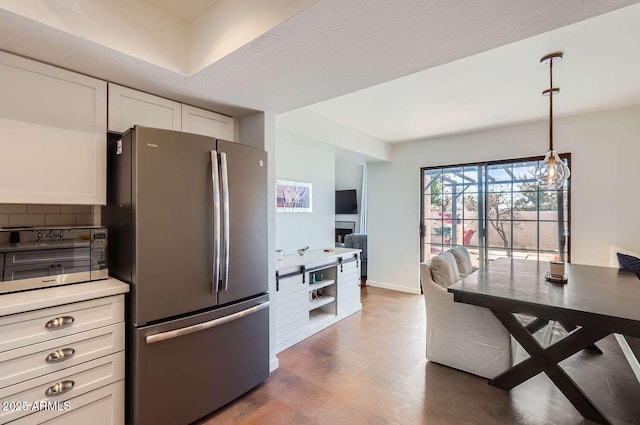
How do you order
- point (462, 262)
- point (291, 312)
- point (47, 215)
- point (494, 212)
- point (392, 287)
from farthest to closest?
point (392, 287)
point (494, 212)
point (462, 262)
point (291, 312)
point (47, 215)

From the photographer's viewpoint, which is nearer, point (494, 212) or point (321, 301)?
point (321, 301)

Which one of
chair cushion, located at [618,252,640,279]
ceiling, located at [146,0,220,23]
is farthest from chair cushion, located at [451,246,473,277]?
ceiling, located at [146,0,220,23]

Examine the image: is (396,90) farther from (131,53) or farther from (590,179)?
(590,179)

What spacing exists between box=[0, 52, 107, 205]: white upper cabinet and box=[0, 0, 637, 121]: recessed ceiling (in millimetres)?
102

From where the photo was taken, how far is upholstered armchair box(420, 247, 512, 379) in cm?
235

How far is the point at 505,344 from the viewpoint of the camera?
7.61ft

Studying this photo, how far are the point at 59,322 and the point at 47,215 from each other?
84cm

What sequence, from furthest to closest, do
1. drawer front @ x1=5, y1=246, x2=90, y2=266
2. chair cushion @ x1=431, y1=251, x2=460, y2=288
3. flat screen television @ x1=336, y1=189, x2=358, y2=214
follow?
flat screen television @ x1=336, y1=189, x2=358, y2=214
chair cushion @ x1=431, y1=251, x2=460, y2=288
drawer front @ x1=5, y1=246, x2=90, y2=266

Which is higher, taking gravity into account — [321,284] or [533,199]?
[533,199]

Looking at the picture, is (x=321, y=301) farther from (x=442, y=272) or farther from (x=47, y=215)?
(x=47, y=215)

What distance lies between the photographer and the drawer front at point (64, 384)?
1350mm

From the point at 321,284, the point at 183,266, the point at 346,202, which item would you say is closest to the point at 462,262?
the point at 321,284

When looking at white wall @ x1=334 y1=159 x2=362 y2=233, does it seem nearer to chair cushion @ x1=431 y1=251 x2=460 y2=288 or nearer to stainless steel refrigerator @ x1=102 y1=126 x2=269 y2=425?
chair cushion @ x1=431 y1=251 x2=460 y2=288

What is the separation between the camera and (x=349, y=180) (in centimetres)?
789
